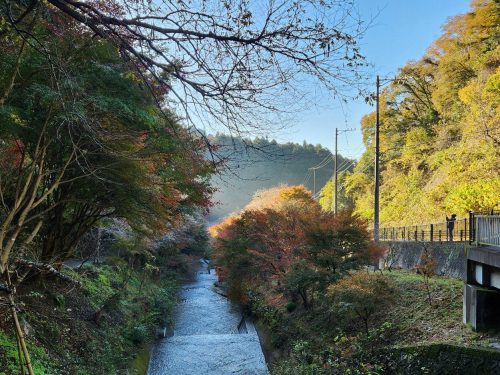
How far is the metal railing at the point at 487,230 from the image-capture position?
8953mm

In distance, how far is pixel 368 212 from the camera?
4103cm

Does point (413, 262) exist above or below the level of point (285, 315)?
above

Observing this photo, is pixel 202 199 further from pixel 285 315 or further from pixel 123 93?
pixel 285 315

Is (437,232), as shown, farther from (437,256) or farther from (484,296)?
(484,296)

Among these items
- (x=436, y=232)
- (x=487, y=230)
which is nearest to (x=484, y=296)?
(x=487, y=230)

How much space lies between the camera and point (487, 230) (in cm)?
947

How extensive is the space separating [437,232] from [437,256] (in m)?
5.30

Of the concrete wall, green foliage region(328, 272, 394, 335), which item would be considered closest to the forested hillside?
the concrete wall

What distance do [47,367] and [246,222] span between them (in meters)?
15.5

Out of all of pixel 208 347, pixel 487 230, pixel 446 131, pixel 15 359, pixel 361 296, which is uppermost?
pixel 446 131

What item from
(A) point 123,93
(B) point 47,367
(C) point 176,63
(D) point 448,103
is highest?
(D) point 448,103

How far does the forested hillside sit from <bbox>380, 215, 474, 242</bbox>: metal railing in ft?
6.30

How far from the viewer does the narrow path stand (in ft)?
44.9

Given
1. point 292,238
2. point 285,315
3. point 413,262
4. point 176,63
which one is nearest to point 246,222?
point 292,238
